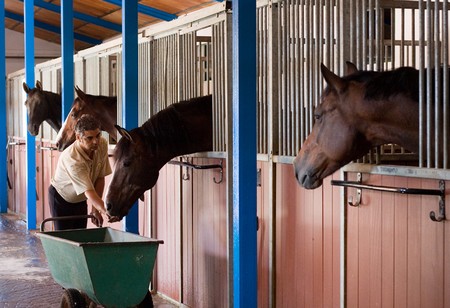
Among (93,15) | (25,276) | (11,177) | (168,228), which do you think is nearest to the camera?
(168,228)

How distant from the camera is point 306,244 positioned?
3512 mm

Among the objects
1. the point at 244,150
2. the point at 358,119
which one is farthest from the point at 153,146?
the point at 358,119

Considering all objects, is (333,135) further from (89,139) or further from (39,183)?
(39,183)

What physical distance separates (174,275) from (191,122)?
48.4 inches

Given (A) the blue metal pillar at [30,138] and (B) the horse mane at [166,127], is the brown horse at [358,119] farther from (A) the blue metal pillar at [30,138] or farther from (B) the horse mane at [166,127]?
(A) the blue metal pillar at [30,138]

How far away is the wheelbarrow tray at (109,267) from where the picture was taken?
3.40 m

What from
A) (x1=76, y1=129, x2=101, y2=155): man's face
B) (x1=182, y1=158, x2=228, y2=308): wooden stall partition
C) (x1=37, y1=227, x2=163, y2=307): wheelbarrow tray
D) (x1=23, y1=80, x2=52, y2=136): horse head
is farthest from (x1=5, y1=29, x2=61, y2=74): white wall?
(x1=37, y1=227, x2=163, y2=307): wheelbarrow tray

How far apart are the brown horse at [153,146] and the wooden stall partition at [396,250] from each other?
169 centimetres

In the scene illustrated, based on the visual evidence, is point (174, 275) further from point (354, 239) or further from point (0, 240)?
point (0, 240)

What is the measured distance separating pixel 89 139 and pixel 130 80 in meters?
0.68

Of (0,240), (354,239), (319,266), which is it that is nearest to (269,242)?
(319,266)

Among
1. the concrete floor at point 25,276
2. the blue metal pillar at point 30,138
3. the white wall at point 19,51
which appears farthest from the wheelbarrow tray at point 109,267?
the white wall at point 19,51

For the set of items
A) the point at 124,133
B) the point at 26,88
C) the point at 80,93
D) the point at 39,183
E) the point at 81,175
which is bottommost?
the point at 39,183

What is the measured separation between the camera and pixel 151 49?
5.52 m
